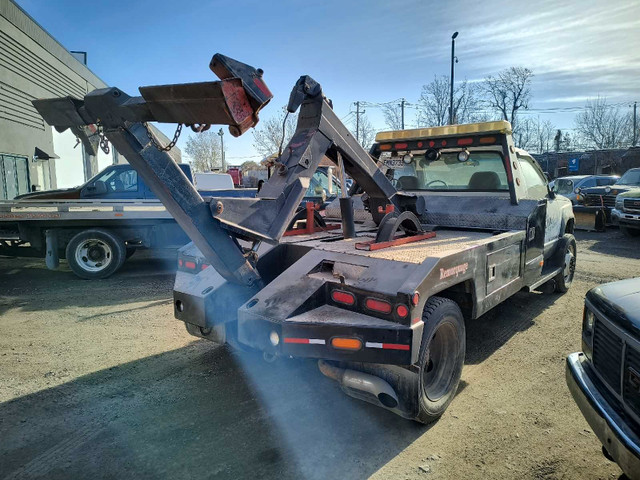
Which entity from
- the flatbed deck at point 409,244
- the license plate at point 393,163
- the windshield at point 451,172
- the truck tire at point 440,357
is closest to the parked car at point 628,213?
the windshield at point 451,172

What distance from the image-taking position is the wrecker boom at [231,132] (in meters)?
2.58

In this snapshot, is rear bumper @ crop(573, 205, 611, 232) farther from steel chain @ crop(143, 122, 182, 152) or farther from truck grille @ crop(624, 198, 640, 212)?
steel chain @ crop(143, 122, 182, 152)

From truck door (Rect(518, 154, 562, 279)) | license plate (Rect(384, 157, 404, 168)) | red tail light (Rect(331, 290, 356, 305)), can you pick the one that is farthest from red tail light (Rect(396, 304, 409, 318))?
license plate (Rect(384, 157, 404, 168))

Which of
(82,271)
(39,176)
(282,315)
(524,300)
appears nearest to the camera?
(282,315)

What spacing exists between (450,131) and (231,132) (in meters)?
3.37

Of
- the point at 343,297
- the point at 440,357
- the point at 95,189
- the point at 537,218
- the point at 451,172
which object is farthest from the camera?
the point at 95,189

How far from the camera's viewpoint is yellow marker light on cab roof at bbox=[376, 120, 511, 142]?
4996 mm

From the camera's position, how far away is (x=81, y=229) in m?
8.24

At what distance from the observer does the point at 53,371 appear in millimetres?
4262

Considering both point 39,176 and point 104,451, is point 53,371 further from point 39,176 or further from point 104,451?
point 39,176

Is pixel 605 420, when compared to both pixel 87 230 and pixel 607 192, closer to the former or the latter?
pixel 87 230

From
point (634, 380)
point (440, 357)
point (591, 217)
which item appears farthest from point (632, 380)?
point (591, 217)

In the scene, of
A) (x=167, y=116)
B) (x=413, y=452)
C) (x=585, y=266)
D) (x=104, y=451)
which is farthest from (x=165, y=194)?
(x=585, y=266)

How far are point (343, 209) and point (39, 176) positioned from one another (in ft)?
67.1
